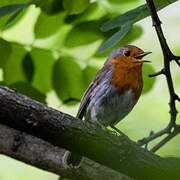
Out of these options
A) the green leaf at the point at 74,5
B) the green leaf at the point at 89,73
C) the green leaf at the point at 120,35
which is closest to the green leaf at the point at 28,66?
the green leaf at the point at 89,73

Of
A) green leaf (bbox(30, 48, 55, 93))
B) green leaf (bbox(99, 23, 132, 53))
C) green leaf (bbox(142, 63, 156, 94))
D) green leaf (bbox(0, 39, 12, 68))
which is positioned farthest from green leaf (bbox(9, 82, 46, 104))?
green leaf (bbox(142, 63, 156, 94))

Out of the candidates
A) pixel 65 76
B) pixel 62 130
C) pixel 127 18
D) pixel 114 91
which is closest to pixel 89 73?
pixel 65 76

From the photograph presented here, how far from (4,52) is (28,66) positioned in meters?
0.26

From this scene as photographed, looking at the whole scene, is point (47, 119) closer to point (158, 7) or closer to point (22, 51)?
point (158, 7)

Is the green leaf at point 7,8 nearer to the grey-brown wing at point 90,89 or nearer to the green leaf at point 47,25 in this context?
the green leaf at point 47,25

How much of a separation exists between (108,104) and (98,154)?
56.9 inches

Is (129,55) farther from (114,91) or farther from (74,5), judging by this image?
(74,5)

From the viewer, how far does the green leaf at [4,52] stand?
2358 mm

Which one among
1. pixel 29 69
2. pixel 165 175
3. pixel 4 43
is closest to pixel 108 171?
pixel 29 69

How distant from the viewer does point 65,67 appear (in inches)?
104

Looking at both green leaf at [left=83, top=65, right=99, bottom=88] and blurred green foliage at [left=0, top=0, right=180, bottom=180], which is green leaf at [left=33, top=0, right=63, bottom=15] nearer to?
blurred green foliage at [left=0, top=0, right=180, bottom=180]

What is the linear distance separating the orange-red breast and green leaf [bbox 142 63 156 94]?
0.07 meters

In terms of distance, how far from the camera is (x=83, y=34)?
264 centimetres

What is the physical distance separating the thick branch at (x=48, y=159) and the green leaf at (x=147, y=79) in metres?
0.77
